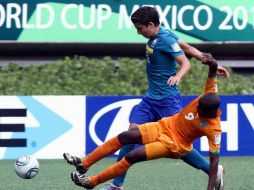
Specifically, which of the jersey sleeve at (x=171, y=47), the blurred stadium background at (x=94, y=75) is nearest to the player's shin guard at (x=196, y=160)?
the jersey sleeve at (x=171, y=47)

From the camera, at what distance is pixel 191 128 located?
7.74m

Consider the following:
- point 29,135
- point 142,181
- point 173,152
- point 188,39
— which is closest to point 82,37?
point 188,39

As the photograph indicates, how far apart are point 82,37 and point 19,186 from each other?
8.46 m

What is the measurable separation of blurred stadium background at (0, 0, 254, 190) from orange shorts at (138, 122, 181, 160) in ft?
8.69

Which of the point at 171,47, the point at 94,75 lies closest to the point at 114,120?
the point at 94,75

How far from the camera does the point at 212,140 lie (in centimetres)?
769

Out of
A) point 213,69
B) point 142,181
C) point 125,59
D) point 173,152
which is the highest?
point 213,69

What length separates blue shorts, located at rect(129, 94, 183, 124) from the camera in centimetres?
826

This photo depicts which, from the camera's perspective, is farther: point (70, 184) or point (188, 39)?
point (188, 39)

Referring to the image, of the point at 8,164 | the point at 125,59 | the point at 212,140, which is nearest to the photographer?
the point at 212,140

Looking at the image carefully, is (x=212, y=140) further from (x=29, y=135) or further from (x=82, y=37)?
(x=82, y=37)

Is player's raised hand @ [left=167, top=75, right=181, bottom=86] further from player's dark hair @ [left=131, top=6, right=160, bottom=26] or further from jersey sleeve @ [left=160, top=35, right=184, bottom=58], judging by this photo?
player's dark hair @ [left=131, top=6, right=160, bottom=26]

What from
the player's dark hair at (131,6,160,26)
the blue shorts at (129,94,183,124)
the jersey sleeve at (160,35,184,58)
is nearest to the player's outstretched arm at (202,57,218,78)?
the jersey sleeve at (160,35,184,58)

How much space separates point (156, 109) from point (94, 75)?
8.25 metres
